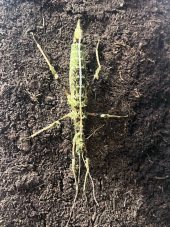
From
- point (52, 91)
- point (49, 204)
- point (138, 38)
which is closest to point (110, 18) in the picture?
point (138, 38)

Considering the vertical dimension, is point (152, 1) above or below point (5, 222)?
above

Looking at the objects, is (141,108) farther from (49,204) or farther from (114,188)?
(49,204)

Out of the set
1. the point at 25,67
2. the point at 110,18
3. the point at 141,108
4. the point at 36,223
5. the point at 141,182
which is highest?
the point at 110,18
